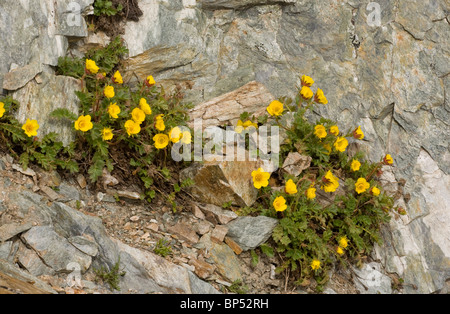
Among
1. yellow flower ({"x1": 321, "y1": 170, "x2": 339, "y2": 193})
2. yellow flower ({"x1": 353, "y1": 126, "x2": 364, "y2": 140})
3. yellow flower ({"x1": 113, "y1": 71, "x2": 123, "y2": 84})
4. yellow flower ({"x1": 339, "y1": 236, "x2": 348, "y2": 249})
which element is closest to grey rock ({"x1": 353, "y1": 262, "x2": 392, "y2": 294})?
yellow flower ({"x1": 339, "y1": 236, "x2": 348, "y2": 249})

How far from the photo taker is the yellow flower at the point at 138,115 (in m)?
5.55

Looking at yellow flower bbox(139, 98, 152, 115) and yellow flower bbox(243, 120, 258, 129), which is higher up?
yellow flower bbox(139, 98, 152, 115)

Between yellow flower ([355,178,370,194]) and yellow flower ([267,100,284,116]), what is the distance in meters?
1.38

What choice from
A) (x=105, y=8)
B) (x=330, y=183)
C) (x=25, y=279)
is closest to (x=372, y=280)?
(x=330, y=183)

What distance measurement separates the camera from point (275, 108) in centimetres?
630

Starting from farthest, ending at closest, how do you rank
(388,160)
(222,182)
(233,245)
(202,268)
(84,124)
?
(388,160) < (222,182) < (233,245) < (84,124) < (202,268)

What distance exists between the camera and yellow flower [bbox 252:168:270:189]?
18.8 ft

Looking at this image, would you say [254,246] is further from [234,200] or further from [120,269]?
[120,269]

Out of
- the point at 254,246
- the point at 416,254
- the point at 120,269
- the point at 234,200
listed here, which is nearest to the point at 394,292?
the point at 416,254

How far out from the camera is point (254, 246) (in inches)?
221

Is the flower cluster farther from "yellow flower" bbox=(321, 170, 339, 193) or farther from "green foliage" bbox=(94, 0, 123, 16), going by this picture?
"yellow flower" bbox=(321, 170, 339, 193)

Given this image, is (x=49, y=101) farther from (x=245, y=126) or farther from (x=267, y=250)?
(x=267, y=250)

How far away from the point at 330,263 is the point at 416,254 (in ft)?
4.43

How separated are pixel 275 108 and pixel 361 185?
1.51 meters
